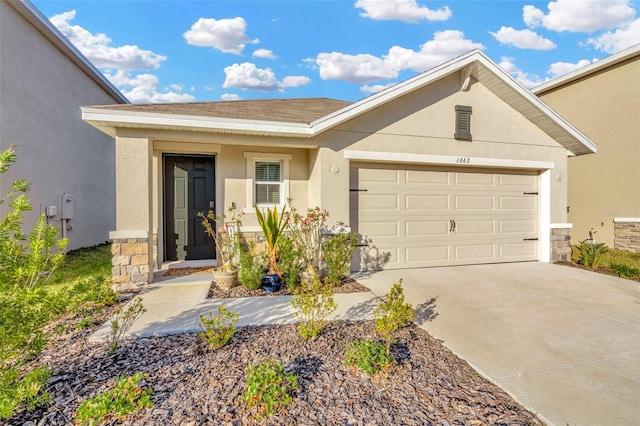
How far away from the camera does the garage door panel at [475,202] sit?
7352mm

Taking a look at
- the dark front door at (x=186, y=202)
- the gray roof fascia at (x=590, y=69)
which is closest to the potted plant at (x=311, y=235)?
the dark front door at (x=186, y=202)

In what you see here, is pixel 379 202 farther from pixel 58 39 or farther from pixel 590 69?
pixel 590 69

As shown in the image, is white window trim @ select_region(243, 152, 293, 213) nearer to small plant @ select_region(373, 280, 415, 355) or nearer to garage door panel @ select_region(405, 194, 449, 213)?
garage door panel @ select_region(405, 194, 449, 213)

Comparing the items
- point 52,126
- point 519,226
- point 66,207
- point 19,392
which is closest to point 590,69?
point 519,226

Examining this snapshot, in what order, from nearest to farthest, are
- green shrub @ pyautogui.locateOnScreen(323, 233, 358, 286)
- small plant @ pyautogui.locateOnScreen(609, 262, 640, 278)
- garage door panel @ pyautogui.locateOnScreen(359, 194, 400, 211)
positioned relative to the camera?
green shrub @ pyautogui.locateOnScreen(323, 233, 358, 286) → small plant @ pyautogui.locateOnScreen(609, 262, 640, 278) → garage door panel @ pyautogui.locateOnScreen(359, 194, 400, 211)

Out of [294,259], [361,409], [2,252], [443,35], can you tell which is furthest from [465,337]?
[443,35]

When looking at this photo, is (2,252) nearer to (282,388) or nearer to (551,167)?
(282,388)

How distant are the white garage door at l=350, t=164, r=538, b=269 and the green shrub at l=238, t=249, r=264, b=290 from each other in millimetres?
2231

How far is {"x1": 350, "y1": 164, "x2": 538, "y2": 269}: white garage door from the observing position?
6.75 meters

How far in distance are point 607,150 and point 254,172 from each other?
10.6 m

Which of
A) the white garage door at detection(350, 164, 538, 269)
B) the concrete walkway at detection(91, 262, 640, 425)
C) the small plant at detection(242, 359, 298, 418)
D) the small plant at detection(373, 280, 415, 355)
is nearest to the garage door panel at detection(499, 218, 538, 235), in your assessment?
the white garage door at detection(350, 164, 538, 269)

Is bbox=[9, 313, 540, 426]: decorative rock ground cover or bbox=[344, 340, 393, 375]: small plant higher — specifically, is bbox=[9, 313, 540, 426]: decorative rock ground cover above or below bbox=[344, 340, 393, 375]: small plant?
below

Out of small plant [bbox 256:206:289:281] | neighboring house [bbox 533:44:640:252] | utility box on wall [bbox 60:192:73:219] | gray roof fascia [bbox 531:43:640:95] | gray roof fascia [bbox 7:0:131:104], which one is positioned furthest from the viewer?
neighboring house [bbox 533:44:640:252]

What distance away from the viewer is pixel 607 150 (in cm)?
991
